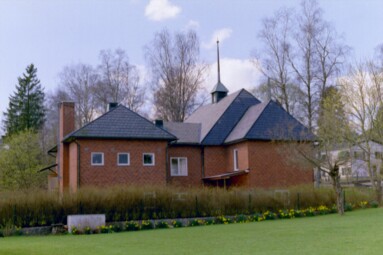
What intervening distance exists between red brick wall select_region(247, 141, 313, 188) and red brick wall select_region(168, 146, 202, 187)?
13.3 feet

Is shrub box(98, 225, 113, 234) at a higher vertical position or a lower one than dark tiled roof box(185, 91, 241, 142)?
lower


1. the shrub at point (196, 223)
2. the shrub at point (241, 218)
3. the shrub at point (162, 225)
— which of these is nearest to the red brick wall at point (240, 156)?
the shrub at point (241, 218)

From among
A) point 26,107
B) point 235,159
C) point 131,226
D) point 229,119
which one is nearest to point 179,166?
point 235,159

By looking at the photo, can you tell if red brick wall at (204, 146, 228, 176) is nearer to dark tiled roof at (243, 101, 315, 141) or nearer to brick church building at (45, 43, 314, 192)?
brick church building at (45, 43, 314, 192)

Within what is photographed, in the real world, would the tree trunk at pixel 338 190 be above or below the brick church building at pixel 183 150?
below

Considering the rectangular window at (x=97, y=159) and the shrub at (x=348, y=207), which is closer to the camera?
the shrub at (x=348, y=207)

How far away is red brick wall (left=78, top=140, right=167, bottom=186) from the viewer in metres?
27.4

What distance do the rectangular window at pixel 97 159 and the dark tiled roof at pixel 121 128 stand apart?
1.07m

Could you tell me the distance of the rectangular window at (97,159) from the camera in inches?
1089

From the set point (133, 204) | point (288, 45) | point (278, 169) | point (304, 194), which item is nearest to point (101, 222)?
point (133, 204)

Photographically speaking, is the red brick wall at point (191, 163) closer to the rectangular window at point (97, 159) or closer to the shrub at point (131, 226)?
the rectangular window at point (97, 159)

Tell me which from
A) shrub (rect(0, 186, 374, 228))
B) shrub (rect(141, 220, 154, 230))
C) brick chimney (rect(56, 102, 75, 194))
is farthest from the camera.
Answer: brick chimney (rect(56, 102, 75, 194))

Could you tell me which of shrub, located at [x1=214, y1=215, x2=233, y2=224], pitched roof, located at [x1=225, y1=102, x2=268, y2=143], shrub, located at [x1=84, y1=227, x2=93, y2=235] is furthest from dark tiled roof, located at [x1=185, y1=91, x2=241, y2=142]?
shrub, located at [x1=84, y1=227, x2=93, y2=235]

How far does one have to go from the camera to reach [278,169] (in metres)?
30.6
